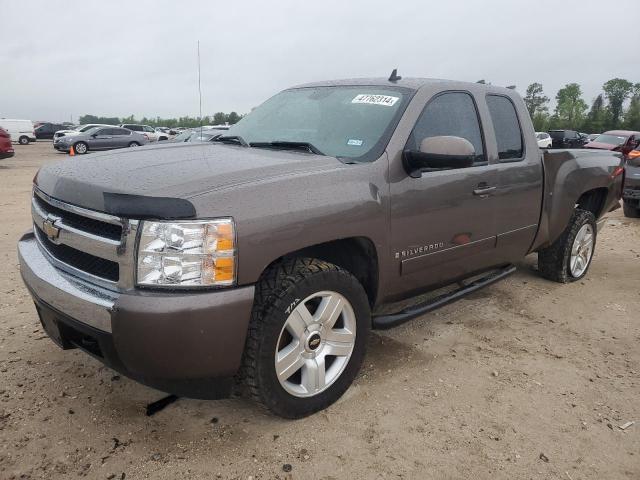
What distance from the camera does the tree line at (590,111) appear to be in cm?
7588

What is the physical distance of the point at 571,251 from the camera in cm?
505

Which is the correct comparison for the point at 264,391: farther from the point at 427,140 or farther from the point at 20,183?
the point at 20,183

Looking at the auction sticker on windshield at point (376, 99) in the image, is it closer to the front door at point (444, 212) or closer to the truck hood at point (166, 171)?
the front door at point (444, 212)

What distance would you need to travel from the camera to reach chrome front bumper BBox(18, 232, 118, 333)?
7.16 feet

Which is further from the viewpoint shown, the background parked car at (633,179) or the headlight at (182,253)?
the background parked car at (633,179)

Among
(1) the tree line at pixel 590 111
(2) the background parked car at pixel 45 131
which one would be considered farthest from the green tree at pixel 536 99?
(2) the background parked car at pixel 45 131

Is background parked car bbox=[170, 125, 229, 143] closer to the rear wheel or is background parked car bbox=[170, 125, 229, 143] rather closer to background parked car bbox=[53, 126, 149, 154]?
the rear wheel

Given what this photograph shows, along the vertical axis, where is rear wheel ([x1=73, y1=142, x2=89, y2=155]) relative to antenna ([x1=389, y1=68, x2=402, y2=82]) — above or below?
below

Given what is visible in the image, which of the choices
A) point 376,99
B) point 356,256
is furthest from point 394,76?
point 356,256

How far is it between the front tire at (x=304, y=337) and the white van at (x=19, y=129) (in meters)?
36.2

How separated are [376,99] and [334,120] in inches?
11.7

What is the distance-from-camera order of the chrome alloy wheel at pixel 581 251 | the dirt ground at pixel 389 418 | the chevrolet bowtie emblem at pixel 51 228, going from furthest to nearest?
the chrome alloy wheel at pixel 581 251, the chevrolet bowtie emblem at pixel 51 228, the dirt ground at pixel 389 418

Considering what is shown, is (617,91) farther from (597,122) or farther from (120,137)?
(120,137)

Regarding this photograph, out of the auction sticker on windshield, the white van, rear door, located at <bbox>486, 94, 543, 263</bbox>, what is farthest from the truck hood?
the white van
